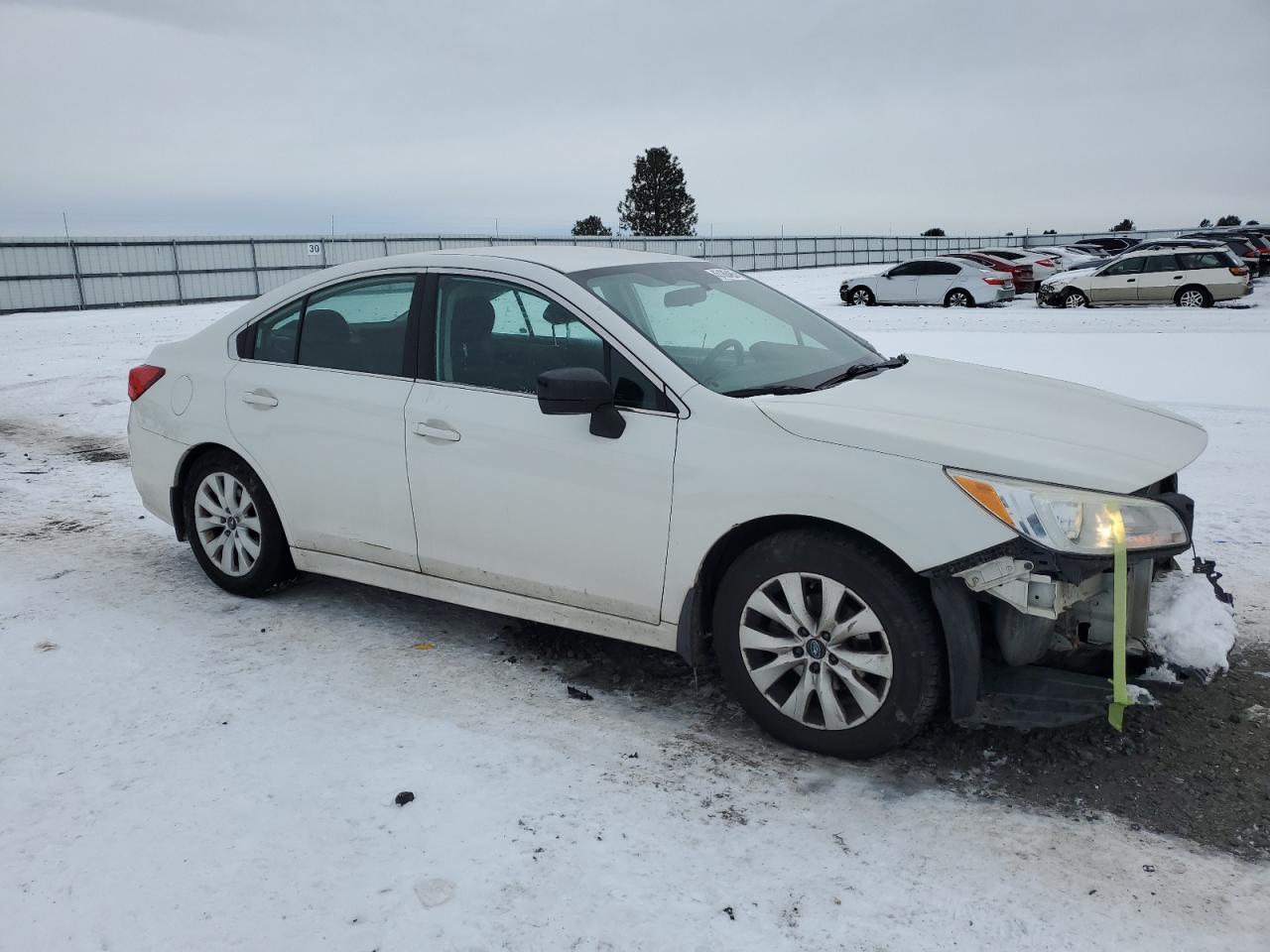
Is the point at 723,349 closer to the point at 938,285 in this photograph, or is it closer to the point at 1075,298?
the point at 1075,298

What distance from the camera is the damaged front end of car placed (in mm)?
2979

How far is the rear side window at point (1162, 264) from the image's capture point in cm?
2222

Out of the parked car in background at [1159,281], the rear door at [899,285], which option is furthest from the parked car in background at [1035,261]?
the rear door at [899,285]

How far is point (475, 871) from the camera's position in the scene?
2852 mm

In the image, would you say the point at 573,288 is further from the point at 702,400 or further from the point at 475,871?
the point at 475,871

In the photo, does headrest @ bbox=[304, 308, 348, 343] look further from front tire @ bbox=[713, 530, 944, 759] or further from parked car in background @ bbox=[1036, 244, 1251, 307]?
parked car in background @ bbox=[1036, 244, 1251, 307]

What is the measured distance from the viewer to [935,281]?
25.0 m

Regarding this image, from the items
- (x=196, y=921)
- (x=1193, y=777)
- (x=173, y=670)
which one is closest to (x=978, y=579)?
(x=1193, y=777)

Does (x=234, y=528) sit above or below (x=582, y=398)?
below

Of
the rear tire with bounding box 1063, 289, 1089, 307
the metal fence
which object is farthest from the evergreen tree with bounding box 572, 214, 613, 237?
the rear tire with bounding box 1063, 289, 1089, 307

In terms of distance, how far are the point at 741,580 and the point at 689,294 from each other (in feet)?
4.68

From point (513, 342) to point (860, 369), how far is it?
143cm

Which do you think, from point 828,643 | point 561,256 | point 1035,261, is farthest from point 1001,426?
point 1035,261

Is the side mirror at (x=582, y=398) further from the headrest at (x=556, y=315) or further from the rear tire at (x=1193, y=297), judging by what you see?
the rear tire at (x=1193, y=297)
